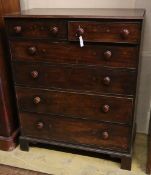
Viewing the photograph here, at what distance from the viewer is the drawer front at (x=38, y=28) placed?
140 cm

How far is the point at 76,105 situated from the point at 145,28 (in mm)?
726

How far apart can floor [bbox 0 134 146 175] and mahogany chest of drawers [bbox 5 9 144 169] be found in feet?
0.32

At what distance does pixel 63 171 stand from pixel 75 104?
0.46m

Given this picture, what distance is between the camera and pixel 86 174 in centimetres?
163

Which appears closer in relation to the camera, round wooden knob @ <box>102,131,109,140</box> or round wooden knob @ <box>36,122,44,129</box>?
round wooden knob @ <box>102,131,109,140</box>

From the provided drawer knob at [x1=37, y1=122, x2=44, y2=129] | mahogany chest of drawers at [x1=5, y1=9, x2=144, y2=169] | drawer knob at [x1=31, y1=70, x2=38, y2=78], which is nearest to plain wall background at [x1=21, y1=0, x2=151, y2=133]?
mahogany chest of drawers at [x1=5, y1=9, x2=144, y2=169]

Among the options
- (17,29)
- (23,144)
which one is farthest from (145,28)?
(23,144)

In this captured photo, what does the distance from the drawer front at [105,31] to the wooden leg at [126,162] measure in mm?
769

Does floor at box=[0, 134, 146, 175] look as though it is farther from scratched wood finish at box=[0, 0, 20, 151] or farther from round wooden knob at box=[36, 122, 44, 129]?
round wooden knob at box=[36, 122, 44, 129]

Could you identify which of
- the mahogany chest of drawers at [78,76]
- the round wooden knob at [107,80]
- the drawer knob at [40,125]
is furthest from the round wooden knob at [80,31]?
the drawer knob at [40,125]

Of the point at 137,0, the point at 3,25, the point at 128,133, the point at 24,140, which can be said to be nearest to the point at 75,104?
the point at 128,133

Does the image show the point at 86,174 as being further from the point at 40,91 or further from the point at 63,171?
the point at 40,91

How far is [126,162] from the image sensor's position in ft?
5.37

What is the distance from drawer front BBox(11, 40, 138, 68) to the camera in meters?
1.37
